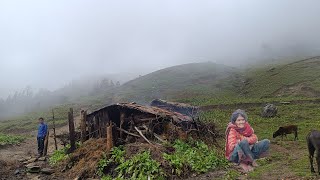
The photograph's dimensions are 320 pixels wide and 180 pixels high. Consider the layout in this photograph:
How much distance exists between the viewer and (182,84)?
8556 centimetres

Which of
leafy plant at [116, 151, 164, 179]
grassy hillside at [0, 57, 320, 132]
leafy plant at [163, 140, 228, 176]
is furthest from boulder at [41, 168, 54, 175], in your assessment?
grassy hillside at [0, 57, 320, 132]

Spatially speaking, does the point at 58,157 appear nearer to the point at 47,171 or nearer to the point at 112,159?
the point at 47,171

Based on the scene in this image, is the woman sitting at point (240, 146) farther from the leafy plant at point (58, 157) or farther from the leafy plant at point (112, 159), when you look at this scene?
the leafy plant at point (58, 157)

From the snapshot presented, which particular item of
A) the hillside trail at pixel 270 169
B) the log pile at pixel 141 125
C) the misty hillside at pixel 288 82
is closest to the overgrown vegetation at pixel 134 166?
the log pile at pixel 141 125

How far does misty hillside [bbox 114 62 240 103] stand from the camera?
241 ft

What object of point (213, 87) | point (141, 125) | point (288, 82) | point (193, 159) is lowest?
point (193, 159)

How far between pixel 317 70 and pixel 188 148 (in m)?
58.3

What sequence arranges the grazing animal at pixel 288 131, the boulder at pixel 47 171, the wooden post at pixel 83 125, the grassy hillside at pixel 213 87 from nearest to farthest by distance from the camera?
the boulder at pixel 47 171, the wooden post at pixel 83 125, the grazing animal at pixel 288 131, the grassy hillside at pixel 213 87

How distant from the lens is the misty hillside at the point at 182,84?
7350 cm

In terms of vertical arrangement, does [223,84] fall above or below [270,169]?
above

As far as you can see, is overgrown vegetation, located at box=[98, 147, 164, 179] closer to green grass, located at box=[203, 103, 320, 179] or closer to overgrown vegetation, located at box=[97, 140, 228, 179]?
overgrown vegetation, located at box=[97, 140, 228, 179]

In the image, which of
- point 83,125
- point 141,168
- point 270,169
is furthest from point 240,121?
point 83,125

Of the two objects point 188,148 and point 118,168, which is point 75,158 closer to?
point 118,168

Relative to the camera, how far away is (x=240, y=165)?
14.5 m
